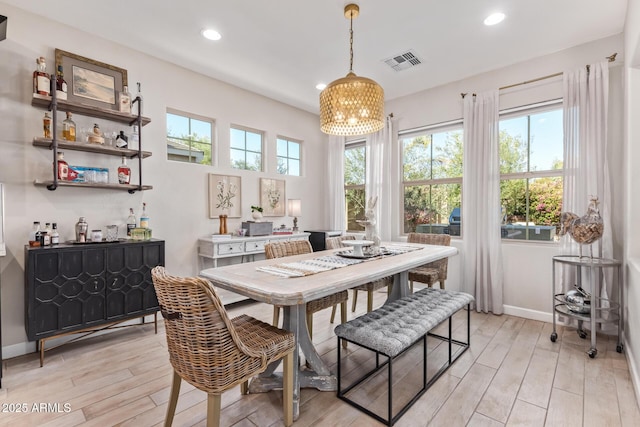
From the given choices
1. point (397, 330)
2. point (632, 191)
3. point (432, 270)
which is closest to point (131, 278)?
point (397, 330)

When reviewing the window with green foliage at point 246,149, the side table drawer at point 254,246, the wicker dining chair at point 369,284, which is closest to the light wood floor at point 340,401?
the wicker dining chair at point 369,284

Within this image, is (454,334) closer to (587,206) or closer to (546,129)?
(587,206)

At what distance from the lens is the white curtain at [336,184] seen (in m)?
5.10

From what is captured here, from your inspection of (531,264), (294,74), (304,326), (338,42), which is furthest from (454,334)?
(294,74)

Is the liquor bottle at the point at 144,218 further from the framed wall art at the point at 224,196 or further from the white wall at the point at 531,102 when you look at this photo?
the white wall at the point at 531,102

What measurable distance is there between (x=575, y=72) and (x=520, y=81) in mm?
497

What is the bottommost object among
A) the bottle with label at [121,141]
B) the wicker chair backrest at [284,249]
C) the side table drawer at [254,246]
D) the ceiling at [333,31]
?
the side table drawer at [254,246]

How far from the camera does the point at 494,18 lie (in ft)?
8.64

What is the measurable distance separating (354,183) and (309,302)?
3.13 metres

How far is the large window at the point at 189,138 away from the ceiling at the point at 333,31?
1.94 feet

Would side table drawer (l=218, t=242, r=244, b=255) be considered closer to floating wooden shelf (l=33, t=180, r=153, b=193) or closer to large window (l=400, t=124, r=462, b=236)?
floating wooden shelf (l=33, t=180, r=153, b=193)

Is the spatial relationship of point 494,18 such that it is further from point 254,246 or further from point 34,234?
point 34,234

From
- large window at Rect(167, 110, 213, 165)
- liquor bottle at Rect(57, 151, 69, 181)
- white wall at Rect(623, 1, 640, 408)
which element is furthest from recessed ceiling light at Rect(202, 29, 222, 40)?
white wall at Rect(623, 1, 640, 408)

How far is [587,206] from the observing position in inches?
116
